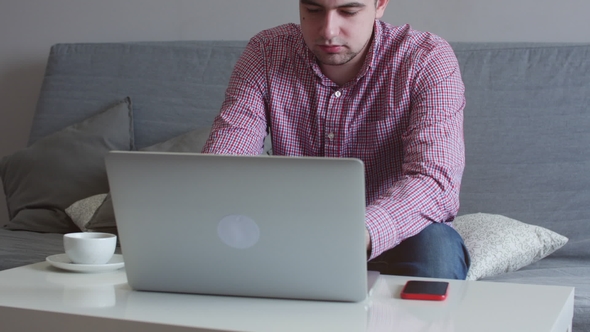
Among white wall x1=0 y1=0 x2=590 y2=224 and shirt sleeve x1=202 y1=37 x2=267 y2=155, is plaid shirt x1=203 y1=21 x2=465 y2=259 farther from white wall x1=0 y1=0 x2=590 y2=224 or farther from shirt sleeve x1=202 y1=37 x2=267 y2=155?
white wall x1=0 y1=0 x2=590 y2=224

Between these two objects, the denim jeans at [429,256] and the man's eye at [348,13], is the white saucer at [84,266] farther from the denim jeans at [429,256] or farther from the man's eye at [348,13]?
the man's eye at [348,13]

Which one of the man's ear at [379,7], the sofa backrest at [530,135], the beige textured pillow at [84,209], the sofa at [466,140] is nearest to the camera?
the man's ear at [379,7]

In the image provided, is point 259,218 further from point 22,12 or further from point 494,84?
point 22,12

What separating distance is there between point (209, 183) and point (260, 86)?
790 mm

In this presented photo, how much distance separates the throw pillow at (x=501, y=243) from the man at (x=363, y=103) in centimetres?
22

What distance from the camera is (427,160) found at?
57.9 inches

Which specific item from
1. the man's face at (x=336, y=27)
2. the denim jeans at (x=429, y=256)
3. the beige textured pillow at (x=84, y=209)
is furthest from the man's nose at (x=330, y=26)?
the beige textured pillow at (x=84, y=209)

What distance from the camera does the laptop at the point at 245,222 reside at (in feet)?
3.19

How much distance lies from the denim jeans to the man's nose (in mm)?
427

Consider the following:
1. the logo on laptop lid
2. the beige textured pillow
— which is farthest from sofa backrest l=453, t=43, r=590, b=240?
the logo on laptop lid

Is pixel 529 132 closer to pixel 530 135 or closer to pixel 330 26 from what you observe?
pixel 530 135

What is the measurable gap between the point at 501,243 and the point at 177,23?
4.86 feet

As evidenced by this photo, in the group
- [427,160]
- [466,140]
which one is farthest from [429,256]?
[466,140]

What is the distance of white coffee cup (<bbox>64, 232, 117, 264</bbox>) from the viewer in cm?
125
